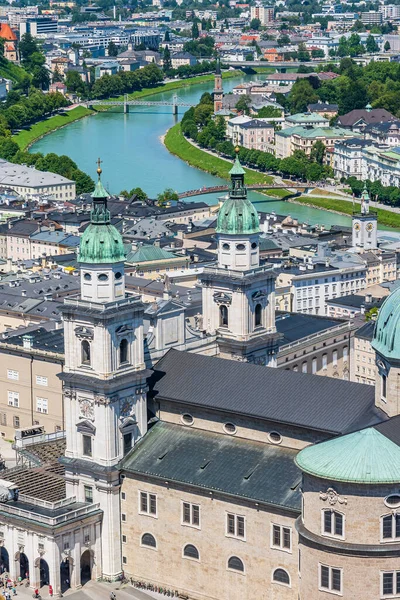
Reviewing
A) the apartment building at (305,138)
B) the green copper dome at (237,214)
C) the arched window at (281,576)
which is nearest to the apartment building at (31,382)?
the green copper dome at (237,214)

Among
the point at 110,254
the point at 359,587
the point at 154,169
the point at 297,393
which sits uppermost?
the point at 110,254

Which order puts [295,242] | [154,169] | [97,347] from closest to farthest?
[97,347]
[295,242]
[154,169]

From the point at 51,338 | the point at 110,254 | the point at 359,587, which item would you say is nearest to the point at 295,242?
the point at 51,338

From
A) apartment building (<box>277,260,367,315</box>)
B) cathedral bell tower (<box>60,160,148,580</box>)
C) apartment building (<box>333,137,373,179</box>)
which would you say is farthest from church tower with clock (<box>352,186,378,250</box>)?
apartment building (<box>333,137,373,179</box>)

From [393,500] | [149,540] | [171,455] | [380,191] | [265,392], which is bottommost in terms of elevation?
[380,191]

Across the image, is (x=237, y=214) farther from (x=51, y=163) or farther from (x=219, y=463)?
(x=51, y=163)

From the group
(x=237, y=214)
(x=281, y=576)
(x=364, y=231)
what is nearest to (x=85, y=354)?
(x=281, y=576)

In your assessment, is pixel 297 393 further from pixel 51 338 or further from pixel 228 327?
pixel 51 338
